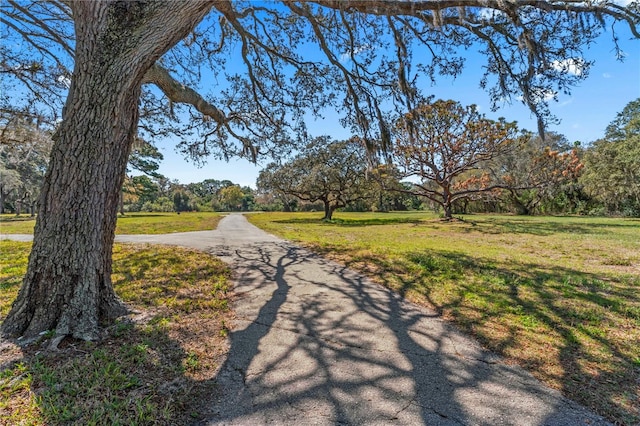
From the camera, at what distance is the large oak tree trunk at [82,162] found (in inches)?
100

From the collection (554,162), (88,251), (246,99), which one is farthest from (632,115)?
(88,251)

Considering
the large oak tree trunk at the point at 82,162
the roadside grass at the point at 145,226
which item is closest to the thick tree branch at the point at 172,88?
the large oak tree trunk at the point at 82,162

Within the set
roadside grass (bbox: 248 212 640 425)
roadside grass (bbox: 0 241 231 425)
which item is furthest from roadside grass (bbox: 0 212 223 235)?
roadside grass (bbox: 0 241 231 425)

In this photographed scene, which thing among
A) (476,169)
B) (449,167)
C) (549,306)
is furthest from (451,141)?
(549,306)

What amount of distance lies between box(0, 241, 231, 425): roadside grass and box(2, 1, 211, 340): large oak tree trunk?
0.28 metres

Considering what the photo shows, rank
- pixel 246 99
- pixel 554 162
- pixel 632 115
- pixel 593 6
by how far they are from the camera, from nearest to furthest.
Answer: pixel 593 6 < pixel 246 99 < pixel 554 162 < pixel 632 115

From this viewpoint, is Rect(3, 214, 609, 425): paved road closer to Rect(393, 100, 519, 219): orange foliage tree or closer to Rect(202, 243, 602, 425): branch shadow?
Rect(202, 243, 602, 425): branch shadow

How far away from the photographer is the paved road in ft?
5.94

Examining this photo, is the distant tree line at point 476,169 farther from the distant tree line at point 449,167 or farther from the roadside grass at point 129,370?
the roadside grass at point 129,370

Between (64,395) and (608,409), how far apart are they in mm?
3545

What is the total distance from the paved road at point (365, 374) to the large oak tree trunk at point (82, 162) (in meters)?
1.56

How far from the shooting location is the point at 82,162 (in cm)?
256

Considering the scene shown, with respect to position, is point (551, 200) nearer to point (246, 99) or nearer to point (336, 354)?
point (246, 99)

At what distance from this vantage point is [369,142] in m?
5.72
